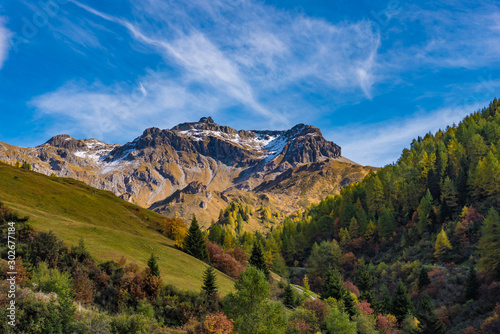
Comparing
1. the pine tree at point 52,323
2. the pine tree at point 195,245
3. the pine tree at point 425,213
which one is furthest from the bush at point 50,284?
the pine tree at point 425,213

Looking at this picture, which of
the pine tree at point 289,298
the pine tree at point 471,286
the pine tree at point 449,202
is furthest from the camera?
the pine tree at point 449,202

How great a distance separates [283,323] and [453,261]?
227 feet

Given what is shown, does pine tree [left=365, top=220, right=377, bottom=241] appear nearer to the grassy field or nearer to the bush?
the grassy field

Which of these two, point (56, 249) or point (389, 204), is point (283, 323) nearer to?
point (56, 249)

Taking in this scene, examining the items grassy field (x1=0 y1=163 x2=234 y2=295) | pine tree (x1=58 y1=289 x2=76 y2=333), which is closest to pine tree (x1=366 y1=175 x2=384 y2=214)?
grassy field (x1=0 y1=163 x2=234 y2=295)

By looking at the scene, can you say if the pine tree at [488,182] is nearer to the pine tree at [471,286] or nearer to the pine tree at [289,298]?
the pine tree at [471,286]

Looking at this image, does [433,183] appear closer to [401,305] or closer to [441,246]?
[441,246]

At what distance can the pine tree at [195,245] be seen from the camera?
77.7m

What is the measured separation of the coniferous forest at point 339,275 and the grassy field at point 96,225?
4550 mm

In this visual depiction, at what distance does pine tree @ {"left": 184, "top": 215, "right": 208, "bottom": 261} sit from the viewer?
77688mm

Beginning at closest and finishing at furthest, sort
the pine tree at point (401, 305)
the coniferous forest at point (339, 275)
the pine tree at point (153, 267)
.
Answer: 1. the coniferous forest at point (339, 275)
2. the pine tree at point (153, 267)
3. the pine tree at point (401, 305)

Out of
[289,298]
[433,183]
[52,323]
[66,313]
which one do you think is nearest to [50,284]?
[66,313]

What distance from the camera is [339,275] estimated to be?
234 feet

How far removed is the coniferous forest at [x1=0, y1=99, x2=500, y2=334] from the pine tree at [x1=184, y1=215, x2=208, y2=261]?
0.28 m
